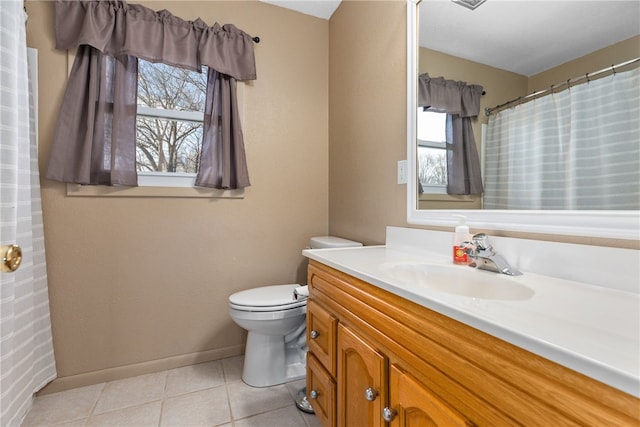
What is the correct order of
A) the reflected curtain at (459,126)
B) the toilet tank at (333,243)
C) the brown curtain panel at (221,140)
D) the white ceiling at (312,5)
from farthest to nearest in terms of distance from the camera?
the white ceiling at (312,5) → the brown curtain panel at (221,140) → the toilet tank at (333,243) → the reflected curtain at (459,126)

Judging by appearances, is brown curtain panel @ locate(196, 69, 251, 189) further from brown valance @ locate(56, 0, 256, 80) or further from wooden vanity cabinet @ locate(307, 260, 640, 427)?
wooden vanity cabinet @ locate(307, 260, 640, 427)

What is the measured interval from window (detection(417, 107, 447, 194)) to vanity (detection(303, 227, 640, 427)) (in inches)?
9.7

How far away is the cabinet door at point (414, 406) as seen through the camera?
566mm

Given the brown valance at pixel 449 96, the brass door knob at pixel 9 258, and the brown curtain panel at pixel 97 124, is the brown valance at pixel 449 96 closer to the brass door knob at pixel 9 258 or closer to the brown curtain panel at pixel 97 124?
the brass door knob at pixel 9 258

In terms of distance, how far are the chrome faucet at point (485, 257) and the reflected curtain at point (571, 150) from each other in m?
0.17

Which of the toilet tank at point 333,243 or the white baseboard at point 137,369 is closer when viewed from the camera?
the white baseboard at point 137,369

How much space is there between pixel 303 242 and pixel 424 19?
151 cm

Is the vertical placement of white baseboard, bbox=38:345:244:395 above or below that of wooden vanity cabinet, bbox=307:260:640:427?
below

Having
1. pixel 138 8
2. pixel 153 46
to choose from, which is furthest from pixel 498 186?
pixel 138 8

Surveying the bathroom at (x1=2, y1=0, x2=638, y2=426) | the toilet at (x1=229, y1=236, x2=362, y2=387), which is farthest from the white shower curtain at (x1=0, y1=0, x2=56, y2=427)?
the toilet at (x1=229, y1=236, x2=362, y2=387)

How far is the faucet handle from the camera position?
93cm

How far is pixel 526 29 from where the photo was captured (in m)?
0.96

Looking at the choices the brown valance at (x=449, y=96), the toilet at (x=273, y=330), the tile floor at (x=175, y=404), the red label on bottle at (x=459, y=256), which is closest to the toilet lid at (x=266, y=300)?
the toilet at (x=273, y=330)

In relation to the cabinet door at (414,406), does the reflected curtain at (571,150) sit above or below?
above
